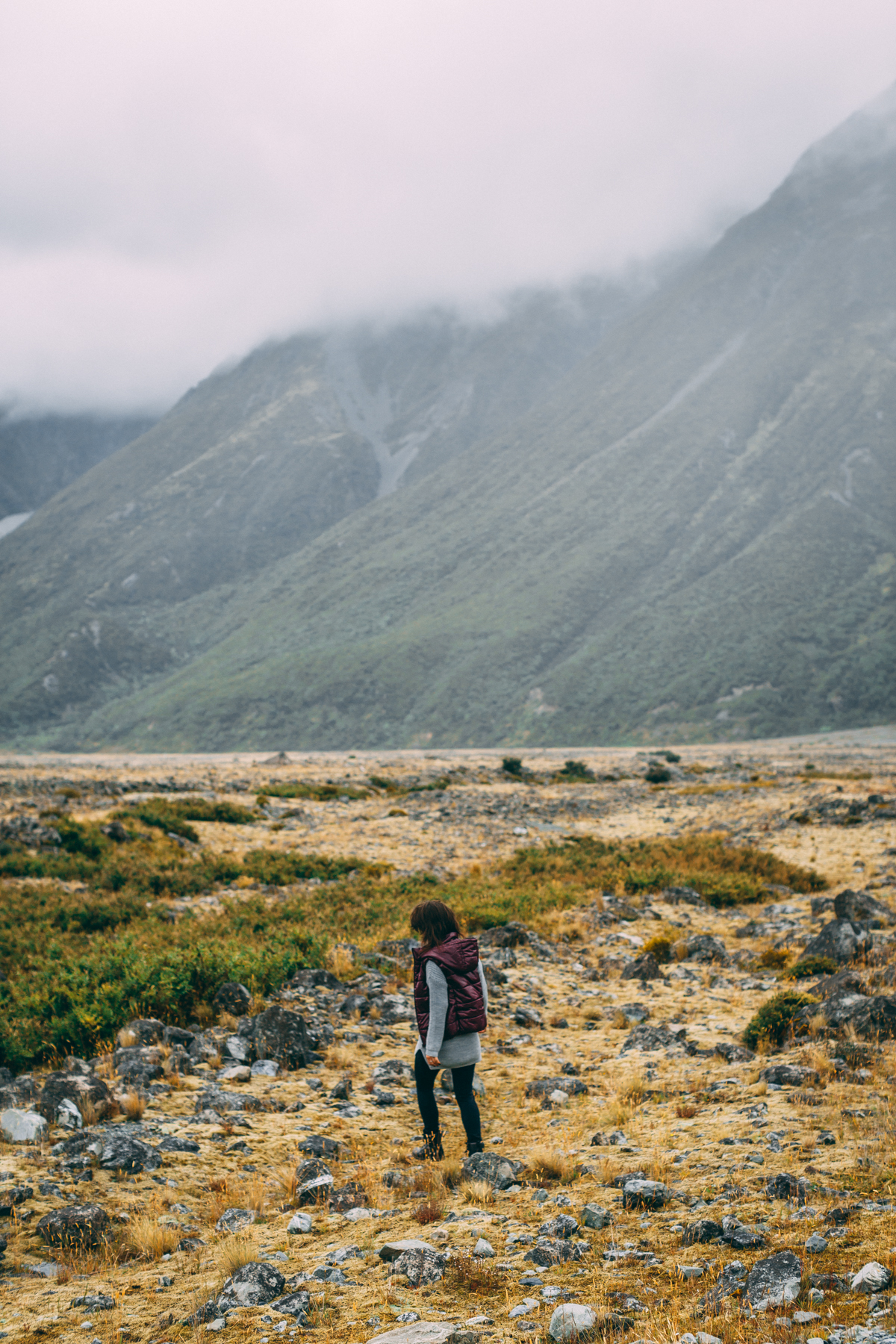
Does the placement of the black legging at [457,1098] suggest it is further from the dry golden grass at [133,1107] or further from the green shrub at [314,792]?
the green shrub at [314,792]

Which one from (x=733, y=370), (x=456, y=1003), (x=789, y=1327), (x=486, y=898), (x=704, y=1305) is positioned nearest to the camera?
(x=789, y=1327)

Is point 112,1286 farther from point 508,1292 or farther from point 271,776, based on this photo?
point 271,776

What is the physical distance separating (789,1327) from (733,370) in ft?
724

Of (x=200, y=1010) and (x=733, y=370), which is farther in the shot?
(x=733, y=370)

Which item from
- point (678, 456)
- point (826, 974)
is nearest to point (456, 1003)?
point (826, 974)

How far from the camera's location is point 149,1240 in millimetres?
5805

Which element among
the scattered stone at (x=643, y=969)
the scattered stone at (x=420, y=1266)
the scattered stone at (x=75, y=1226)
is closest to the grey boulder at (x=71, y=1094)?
the scattered stone at (x=75, y=1226)

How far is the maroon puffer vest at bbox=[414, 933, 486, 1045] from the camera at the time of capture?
23.4ft

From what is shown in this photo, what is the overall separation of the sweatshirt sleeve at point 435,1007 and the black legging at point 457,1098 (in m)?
0.27

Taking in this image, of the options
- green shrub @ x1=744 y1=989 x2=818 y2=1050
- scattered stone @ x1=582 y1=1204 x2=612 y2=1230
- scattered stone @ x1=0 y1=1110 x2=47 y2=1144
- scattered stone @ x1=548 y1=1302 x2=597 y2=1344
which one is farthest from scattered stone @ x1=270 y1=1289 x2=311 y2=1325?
green shrub @ x1=744 y1=989 x2=818 y2=1050

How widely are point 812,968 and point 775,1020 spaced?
294 centimetres

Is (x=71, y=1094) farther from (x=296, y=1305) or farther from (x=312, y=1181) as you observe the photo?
(x=296, y=1305)

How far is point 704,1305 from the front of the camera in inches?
172

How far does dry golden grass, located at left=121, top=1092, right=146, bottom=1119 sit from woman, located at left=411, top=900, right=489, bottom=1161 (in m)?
2.72
